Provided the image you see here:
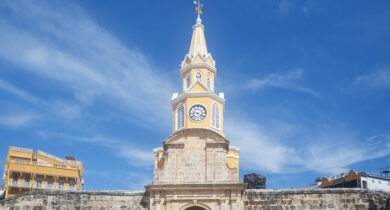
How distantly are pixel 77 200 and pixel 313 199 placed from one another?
1241 centimetres

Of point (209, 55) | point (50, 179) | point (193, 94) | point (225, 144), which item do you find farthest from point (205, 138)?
point (50, 179)

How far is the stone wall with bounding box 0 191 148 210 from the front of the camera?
2359 centimetres

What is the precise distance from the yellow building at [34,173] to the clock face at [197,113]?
17435 mm

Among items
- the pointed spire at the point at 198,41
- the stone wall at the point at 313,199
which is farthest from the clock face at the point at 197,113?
the stone wall at the point at 313,199

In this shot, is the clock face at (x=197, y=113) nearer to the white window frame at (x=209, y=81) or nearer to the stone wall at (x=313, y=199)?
the white window frame at (x=209, y=81)

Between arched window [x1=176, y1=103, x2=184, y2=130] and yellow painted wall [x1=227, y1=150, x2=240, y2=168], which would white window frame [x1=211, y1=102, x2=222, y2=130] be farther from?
arched window [x1=176, y1=103, x2=184, y2=130]

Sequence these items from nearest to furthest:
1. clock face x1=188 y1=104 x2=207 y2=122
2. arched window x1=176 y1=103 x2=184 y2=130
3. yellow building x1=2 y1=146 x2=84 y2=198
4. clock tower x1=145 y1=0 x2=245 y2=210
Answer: clock tower x1=145 y1=0 x2=245 y2=210 < clock face x1=188 y1=104 x2=207 y2=122 < arched window x1=176 y1=103 x2=184 y2=130 < yellow building x1=2 y1=146 x2=84 y2=198

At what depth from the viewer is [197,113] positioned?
36406 millimetres

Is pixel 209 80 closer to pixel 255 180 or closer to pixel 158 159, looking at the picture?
pixel 158 159

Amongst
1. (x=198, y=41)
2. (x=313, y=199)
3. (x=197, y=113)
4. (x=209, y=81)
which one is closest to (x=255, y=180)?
(x=197, y=113)

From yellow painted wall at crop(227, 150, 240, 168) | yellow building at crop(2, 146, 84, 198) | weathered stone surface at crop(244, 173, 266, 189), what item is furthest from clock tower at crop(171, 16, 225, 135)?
yellow building at crop(2, 146, 84, 198)

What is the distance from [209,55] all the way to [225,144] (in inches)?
645

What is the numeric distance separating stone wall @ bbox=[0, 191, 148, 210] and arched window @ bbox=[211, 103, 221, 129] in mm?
14019

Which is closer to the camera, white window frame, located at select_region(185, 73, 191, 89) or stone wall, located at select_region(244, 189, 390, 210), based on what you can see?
stone wall, located at select_region(244, 189, 390, 210)
